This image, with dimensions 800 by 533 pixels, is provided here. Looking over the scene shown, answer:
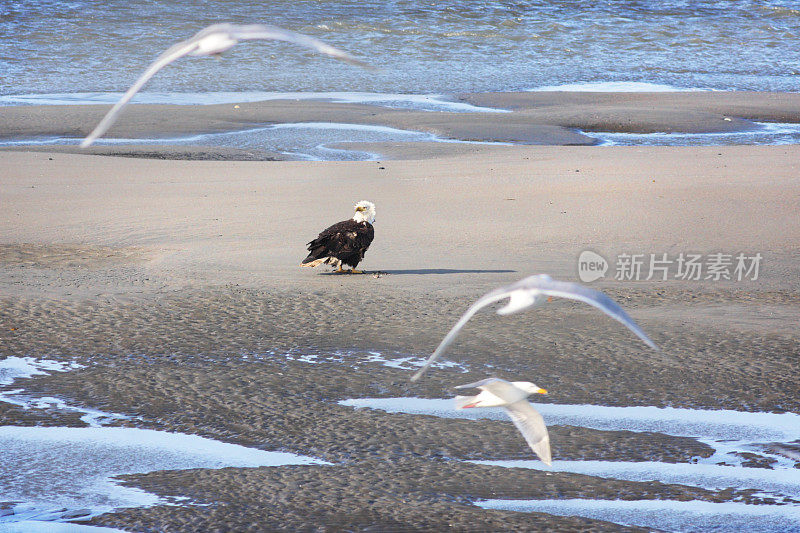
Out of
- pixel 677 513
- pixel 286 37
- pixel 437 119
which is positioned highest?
pixel 286 37

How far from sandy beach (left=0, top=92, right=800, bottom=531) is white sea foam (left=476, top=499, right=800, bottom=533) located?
0.06m

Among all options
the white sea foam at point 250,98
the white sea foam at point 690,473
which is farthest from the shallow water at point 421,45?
the white sea foam at point 690,473

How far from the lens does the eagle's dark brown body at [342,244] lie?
22.7 ft

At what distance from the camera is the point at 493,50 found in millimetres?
30844

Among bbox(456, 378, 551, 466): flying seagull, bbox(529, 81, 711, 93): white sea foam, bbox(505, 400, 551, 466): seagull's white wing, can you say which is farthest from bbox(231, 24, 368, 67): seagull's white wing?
bbox(529, 81, 711, 93): white sea foam

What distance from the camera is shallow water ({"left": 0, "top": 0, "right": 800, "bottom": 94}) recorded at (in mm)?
24766

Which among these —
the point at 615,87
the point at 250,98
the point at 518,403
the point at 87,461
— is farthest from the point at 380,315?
the point at 615,87

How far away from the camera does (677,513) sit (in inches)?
142

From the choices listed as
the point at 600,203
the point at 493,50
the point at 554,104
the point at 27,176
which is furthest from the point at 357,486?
the point at 493,50

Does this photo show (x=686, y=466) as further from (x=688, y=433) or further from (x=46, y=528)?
(x=46, y=528)

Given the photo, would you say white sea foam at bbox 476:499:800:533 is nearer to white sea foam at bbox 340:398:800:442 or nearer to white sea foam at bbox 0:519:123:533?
white sea foam at bbox 340:398:800:442

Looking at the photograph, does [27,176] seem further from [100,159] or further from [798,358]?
[798,358]

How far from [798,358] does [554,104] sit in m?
15.4

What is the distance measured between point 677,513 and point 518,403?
2.92 feet
